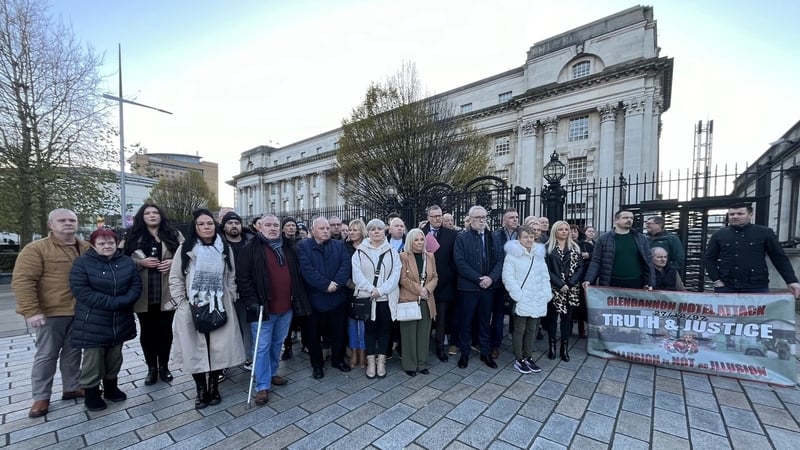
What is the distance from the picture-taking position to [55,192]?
11.1 meters

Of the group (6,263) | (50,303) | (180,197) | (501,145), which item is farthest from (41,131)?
(501,145)

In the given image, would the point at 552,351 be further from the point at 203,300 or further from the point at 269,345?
the point at 203,300

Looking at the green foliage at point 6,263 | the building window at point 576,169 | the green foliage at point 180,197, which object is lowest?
the green foliage at point 6,263

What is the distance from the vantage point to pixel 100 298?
3238mm

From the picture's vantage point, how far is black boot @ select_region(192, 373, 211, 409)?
132 inches

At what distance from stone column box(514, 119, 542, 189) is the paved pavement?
85.0ft

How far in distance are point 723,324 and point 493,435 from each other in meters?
3.62

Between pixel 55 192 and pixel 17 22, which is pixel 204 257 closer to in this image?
pixel 55 192

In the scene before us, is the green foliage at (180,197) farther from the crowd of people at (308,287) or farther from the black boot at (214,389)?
the black boot at (214,389)

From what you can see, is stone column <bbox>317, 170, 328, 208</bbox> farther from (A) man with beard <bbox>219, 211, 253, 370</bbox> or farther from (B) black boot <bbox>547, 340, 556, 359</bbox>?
(B) black boot <bbox>547, 340, 556, 359</bbox>

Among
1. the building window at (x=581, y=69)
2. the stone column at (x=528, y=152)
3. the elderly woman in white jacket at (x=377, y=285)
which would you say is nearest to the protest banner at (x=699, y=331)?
the elderly woman in white jacket at (x=377, y=285)

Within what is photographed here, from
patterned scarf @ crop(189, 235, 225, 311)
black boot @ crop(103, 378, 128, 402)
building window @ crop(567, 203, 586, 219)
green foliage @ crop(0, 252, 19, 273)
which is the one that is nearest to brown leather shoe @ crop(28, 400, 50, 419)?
black boot @ crop(103, 378, 128, 402)

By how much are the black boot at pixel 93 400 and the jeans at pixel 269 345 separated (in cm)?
160

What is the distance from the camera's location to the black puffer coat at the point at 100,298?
3225mm
